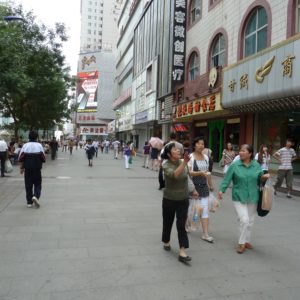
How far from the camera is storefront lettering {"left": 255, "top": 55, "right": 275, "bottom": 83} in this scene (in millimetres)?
13867

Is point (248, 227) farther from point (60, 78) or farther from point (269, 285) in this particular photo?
point (60, 78)

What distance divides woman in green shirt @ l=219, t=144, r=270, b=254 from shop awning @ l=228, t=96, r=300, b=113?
8543 millimetres

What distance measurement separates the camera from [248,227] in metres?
5.40

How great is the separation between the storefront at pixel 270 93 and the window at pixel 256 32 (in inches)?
65.2

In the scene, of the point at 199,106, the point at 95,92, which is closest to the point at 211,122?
the point at 199,106

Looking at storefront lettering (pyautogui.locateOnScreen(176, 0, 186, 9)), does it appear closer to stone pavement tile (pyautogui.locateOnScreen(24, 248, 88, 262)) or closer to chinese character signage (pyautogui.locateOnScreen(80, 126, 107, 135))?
stone pavement tile (pyautogui.locateOnScreen(24, 248, 88, 262))

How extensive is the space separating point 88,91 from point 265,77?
284 feet

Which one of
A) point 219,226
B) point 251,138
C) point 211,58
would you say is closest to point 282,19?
point 251,138

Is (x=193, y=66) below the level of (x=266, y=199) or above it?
above

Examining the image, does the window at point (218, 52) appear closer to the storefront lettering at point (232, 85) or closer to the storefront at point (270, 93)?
the storefront at point (270, 93)

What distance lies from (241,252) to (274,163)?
1223 centimetres

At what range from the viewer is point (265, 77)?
46.5 ft

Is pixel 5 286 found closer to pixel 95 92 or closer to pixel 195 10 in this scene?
pixel 195 10

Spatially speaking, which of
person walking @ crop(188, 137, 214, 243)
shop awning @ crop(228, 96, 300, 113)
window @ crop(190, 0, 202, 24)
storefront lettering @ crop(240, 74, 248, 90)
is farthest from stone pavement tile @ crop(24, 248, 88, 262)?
window @ crop(190, 0, 202, 24)
